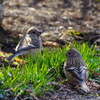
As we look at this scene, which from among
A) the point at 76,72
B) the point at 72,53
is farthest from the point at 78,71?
the point at 72,53

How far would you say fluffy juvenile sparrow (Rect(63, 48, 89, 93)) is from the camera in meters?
6.29

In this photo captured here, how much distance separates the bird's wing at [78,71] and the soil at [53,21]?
2.88 metres

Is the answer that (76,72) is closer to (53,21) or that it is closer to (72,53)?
(72,53)

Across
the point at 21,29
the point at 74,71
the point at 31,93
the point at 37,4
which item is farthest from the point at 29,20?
the point at 31,93

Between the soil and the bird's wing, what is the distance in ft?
9.46

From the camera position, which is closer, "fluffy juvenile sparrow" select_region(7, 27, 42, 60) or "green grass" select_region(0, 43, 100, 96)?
"green grass" select_region(0, 43, 100, 96)

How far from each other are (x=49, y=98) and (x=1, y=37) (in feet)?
14.6

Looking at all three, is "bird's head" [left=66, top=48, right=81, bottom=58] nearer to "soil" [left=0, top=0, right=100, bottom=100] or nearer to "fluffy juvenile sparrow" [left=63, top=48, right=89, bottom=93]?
"fluffy juvenile sparrow" [left=63, top=48, right=89, bottom=93]

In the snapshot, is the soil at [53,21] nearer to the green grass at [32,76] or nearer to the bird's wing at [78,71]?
the green grass at [32,76]

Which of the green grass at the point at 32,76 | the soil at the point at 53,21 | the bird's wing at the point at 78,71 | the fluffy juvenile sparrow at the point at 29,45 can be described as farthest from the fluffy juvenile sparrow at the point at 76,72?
the soil at the point at 53,21

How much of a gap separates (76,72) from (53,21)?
5.66m

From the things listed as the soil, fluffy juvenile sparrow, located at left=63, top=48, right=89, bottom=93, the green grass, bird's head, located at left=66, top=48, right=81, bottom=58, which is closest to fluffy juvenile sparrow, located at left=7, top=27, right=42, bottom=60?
the soil

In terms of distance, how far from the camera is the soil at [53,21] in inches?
400

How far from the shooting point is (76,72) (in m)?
6.39
